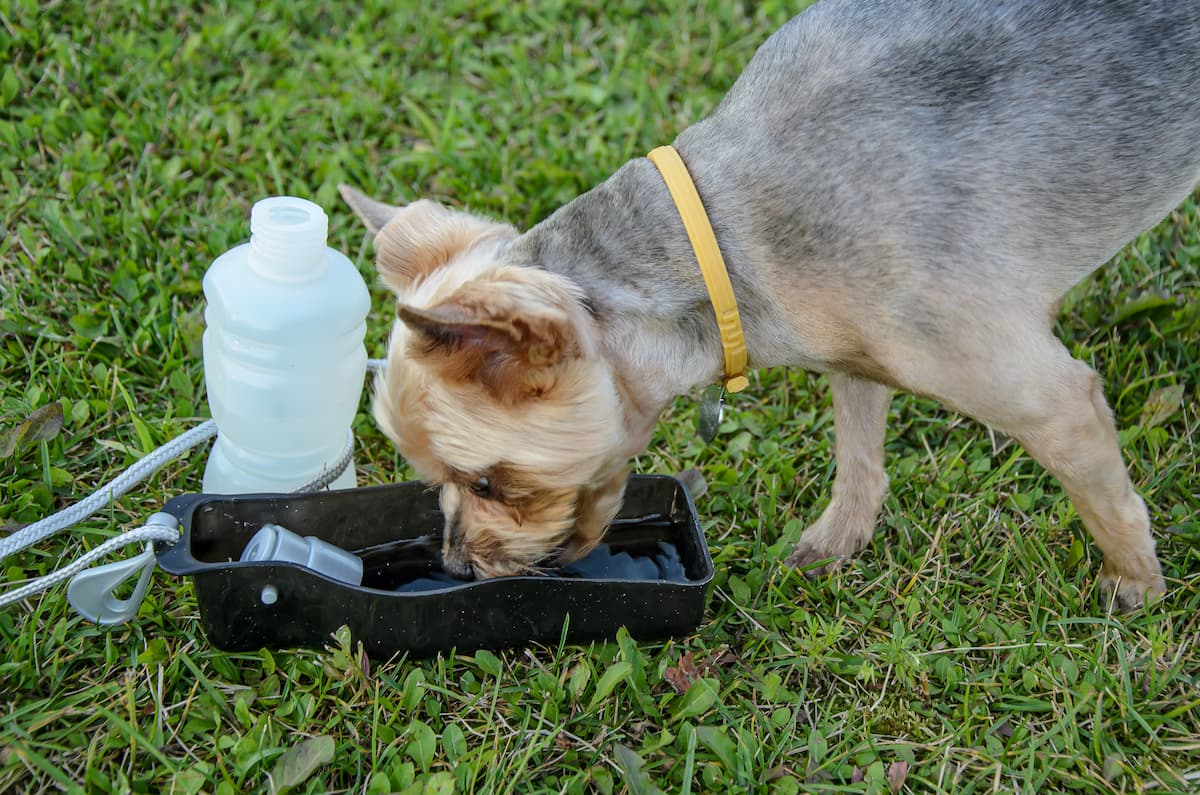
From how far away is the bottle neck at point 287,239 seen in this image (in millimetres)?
3211

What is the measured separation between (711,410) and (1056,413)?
1095 millimetres

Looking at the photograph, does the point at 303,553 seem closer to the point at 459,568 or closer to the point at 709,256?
the point at 459,568

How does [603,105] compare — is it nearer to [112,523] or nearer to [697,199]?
[697,199]

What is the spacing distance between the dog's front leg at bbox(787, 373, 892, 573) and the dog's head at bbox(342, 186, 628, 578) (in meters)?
0.92

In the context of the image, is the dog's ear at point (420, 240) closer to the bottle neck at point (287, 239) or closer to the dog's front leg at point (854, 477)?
the bottle neck at point (287, 239)

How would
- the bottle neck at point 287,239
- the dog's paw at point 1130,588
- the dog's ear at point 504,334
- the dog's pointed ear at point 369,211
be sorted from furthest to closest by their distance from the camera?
the dog's paw at point 1130,588 → the dog's pointed ear at point 369,211 → the bottle neck at point 287,239 → the dog's ear at point 504,334

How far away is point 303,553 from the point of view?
3.15 metres

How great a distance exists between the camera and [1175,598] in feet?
12.0

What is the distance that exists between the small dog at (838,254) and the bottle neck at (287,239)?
203 mm

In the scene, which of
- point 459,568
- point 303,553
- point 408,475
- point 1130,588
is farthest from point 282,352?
point 1130,588

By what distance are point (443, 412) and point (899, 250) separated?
4.43ft

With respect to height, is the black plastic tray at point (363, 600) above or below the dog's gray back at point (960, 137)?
below

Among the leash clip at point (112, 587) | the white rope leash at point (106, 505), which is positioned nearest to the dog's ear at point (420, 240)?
the white rope leash at point (106, 505)

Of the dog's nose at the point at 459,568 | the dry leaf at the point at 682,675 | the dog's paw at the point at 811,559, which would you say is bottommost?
the dog's paw at the point at 811,559
